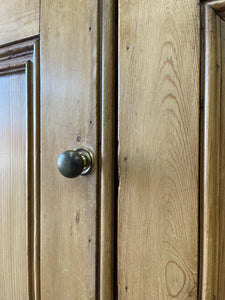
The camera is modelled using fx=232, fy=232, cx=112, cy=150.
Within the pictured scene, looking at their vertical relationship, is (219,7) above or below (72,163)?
above

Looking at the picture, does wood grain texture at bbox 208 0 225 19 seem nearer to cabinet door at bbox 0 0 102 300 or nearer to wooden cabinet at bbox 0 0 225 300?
wooden cabinet at bbox 0 0 225 300

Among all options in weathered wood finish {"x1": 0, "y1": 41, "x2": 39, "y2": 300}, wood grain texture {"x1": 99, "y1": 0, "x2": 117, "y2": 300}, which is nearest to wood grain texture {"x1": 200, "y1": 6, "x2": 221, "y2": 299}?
wood grain texture {"x1": 99, "y1": 0, "x2": 117, "y2": 300}

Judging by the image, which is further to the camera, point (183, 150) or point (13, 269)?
point (13, 269)

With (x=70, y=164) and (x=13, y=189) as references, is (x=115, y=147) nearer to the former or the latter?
(x=70, y=164)

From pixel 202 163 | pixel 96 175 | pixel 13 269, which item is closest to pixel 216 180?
pixel 202 163

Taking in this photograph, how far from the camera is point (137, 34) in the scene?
28 centimetres

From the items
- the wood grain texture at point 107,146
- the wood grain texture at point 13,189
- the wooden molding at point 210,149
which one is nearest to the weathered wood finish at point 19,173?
the wood grain texture at point 13,189

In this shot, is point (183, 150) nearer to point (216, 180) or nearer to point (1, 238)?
point (216, 180)

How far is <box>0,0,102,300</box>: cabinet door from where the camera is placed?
0.31 metres

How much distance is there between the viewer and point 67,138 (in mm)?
323

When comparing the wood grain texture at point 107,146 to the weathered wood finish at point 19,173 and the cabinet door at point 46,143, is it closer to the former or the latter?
the cabinet door at point 46,143

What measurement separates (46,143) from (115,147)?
0.36 ft

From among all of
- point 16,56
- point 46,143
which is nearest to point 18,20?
point 16,56

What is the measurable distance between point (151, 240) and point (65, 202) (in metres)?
0.13
